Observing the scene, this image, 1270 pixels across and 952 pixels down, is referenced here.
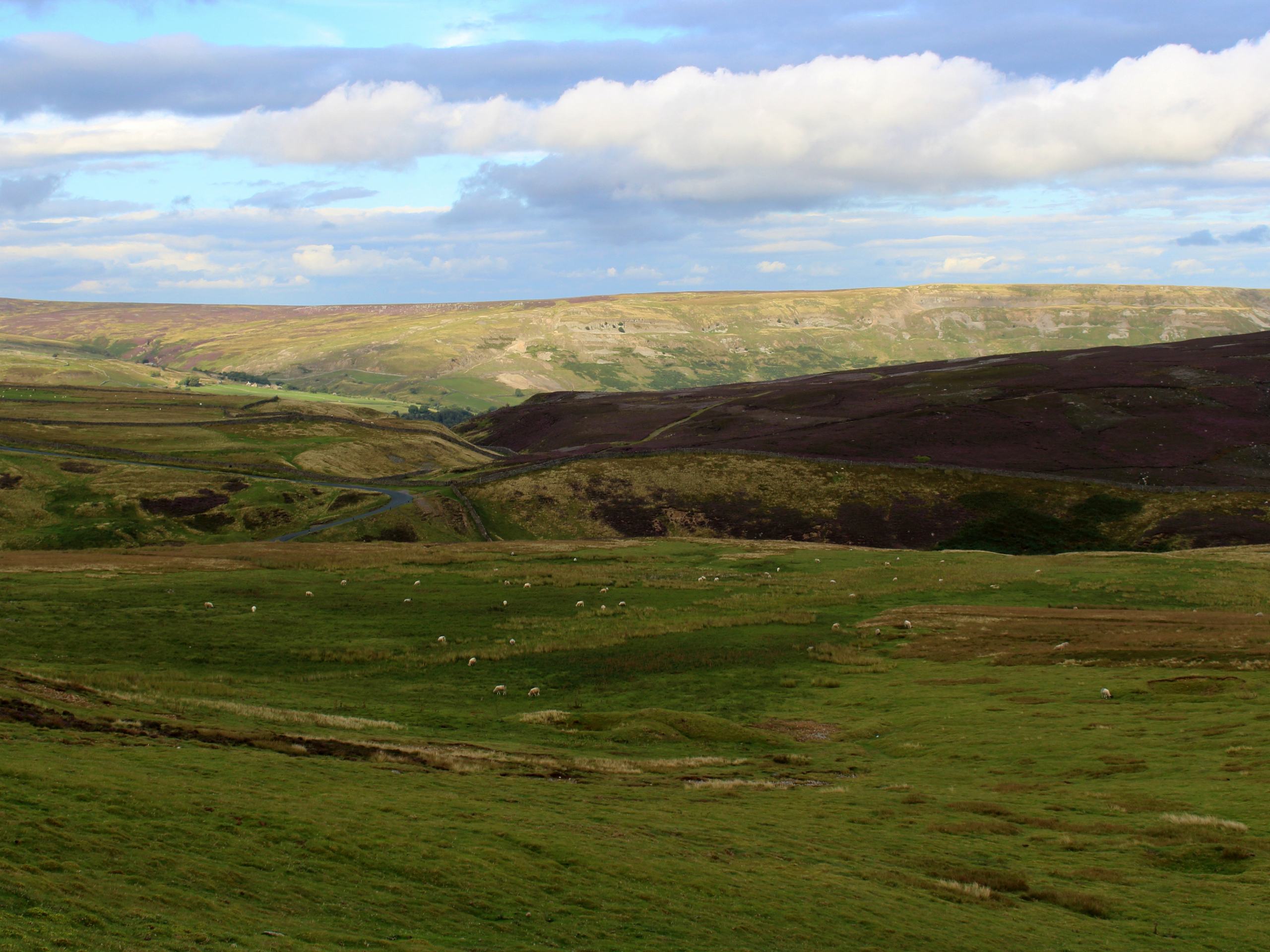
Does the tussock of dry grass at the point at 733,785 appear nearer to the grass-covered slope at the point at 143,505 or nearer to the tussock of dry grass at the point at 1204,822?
the tussock of dry grass at the point at 1204,822

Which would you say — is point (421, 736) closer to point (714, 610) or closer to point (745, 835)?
point (745, 835)

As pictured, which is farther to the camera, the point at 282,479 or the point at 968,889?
the point at 282,479

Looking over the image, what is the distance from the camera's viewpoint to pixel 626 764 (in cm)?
3400

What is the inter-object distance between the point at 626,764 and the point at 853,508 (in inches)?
3595

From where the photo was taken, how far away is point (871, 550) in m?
94.5

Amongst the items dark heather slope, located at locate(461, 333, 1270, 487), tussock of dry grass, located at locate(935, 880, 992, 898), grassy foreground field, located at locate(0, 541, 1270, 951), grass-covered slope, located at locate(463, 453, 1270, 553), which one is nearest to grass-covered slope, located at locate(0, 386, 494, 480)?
dark heather slope, located at locate(461, 333, 1270, 487)

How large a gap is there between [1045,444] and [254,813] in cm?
13602

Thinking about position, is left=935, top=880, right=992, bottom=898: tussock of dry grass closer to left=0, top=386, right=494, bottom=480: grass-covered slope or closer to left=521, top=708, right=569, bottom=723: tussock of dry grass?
left=521, top=708, right=569, bottom=723: tussock of dry grass

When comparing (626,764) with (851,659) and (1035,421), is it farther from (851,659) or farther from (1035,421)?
(1035,421)

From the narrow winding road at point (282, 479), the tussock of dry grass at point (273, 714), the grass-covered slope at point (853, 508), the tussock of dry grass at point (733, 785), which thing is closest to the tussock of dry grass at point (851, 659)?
the tussock of dry grass at point (733, 785)

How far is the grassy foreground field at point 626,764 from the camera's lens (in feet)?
60.6

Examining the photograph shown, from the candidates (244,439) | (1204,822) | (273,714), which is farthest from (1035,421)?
(273,714)

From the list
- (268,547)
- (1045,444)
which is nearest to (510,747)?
(268,547)

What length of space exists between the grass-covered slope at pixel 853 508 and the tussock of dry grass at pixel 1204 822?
8597cm
